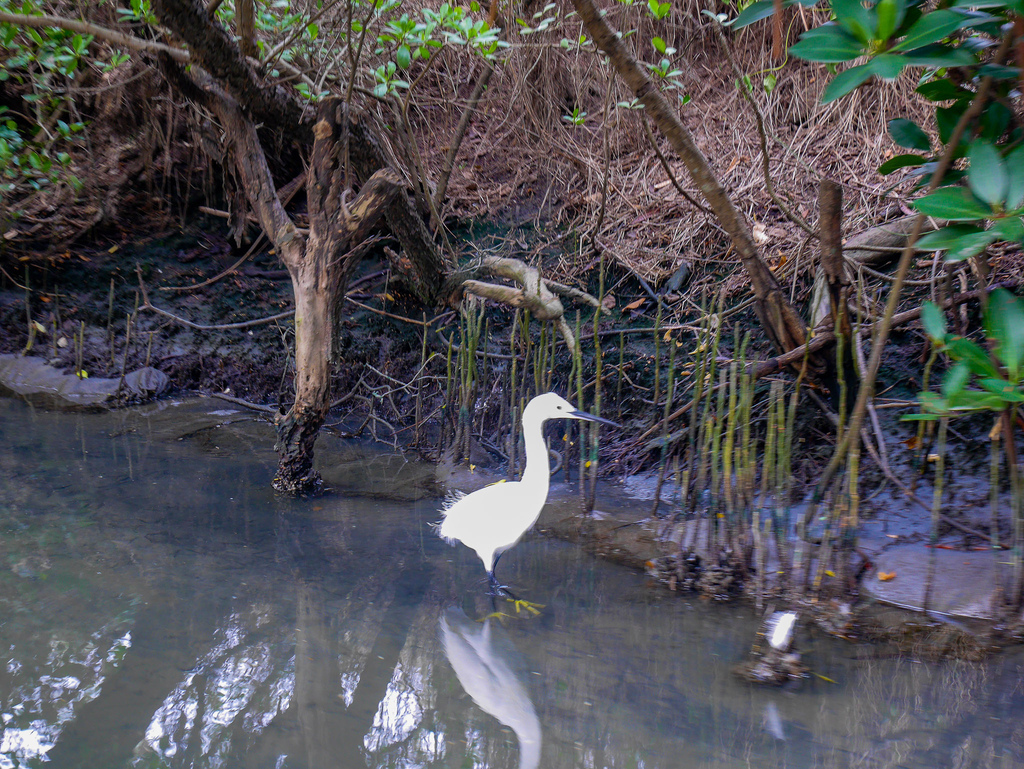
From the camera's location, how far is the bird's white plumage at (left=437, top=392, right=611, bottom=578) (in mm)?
3143

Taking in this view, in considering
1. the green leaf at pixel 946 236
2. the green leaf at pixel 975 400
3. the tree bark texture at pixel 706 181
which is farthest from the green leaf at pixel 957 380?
the tree bark texture at pixel 706 181

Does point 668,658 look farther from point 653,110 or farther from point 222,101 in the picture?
point 222,101

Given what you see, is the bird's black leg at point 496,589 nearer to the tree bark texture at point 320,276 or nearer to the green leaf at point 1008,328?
the tree bark texture at point 320,276

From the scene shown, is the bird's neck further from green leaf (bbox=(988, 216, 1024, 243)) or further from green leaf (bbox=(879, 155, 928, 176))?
green leaf (bbox=(988, 216, 1024, 243))

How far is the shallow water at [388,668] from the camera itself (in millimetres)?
2121

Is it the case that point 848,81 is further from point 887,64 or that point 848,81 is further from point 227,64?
point 227,64

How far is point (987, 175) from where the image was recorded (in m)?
1.93

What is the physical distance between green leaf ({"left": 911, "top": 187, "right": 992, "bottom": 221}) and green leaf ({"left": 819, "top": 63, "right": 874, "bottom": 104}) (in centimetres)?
38

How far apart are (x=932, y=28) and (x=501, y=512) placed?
7.74 ft

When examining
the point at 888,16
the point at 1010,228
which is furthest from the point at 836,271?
the point at 888,16

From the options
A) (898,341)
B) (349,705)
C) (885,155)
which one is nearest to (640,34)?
(885,155)

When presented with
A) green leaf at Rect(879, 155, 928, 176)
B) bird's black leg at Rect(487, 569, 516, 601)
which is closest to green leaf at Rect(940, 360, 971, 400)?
green leaf at Rect(879, 155, 928, 176)

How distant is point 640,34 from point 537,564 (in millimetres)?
5651

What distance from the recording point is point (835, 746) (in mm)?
2141
